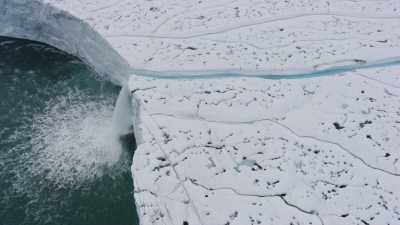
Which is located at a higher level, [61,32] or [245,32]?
[61,32]

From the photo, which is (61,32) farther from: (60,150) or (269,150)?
(269,150)

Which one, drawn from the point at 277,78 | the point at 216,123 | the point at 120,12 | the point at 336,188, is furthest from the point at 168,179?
the point at 120,12

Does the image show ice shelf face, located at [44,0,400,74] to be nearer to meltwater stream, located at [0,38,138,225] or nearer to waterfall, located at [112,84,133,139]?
waterfall, located at [112,84,133,139]

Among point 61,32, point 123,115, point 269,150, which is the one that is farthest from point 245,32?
point 61,32

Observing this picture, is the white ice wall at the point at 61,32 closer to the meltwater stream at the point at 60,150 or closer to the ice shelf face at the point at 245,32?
the ice shelf face at the point at 245,32

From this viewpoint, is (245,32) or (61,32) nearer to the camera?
(245,32)

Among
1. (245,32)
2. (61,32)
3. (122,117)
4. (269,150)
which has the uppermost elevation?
(61,32)

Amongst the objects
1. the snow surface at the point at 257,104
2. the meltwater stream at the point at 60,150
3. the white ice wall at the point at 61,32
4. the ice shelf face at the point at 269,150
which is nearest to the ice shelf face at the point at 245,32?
the snow surface at the point at 257,104
